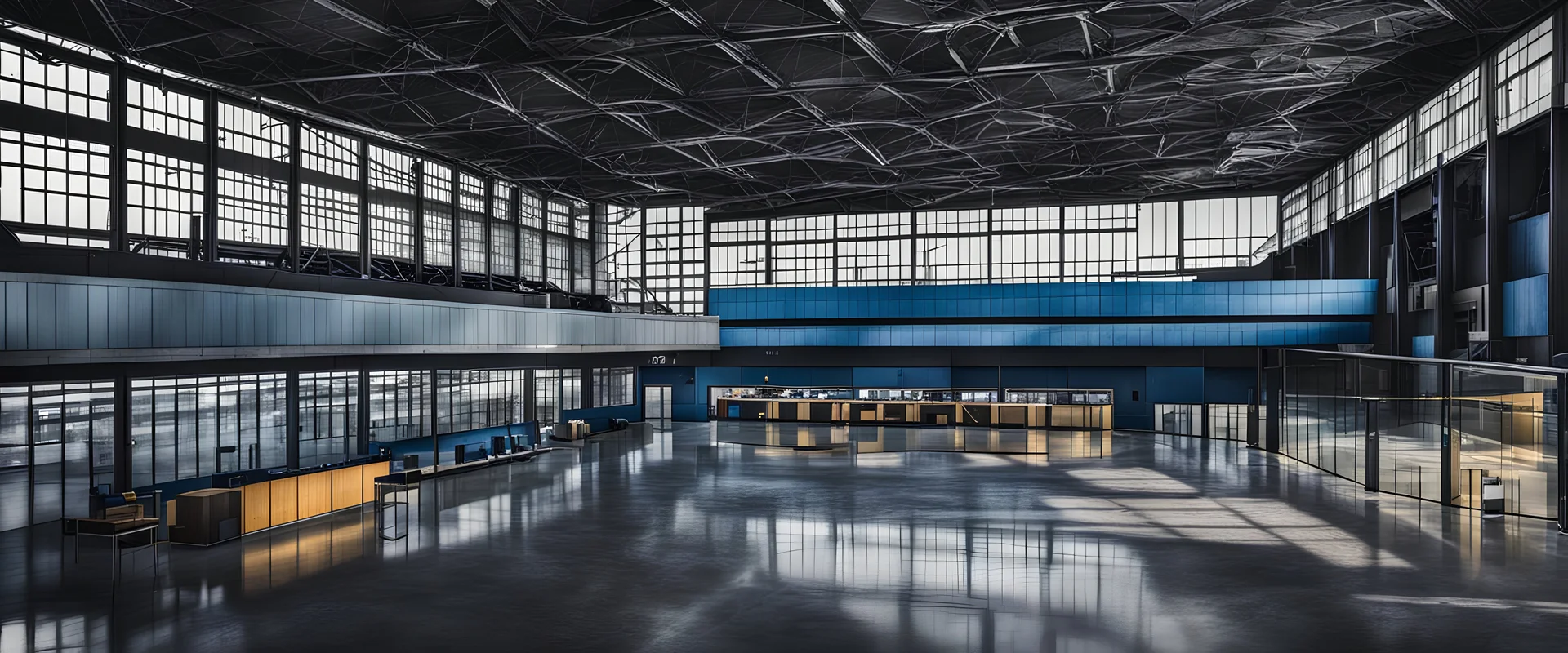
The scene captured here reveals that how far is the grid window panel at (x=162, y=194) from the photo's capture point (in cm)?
2770

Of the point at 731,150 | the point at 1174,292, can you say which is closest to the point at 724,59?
the point at 731,150

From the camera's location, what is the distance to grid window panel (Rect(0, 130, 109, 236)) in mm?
24109

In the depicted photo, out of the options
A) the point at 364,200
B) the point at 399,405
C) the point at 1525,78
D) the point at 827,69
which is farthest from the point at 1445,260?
the point at 364,200

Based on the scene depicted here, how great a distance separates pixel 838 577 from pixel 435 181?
3383 centimetres

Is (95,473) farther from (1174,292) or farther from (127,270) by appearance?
(1174,292)

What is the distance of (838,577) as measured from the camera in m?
16.1

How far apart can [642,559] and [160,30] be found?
21.5 meters

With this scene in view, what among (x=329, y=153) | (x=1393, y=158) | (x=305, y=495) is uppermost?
(x=1393, y=158)

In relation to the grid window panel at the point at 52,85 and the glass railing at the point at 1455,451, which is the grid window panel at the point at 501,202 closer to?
the grid window panel at the point at 52,85

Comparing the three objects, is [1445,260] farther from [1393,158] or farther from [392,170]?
[392,170]

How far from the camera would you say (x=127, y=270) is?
23375mm

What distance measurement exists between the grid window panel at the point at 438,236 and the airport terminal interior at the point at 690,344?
0.55 ft

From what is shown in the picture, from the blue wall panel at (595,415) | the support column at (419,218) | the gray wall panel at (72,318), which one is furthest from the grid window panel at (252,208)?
the blue wall panel at (595,415)

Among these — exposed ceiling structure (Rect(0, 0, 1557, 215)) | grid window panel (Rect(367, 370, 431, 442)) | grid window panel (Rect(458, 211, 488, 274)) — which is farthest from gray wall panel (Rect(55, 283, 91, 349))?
grid window panel (Rect(458, 211, 488, 274))
